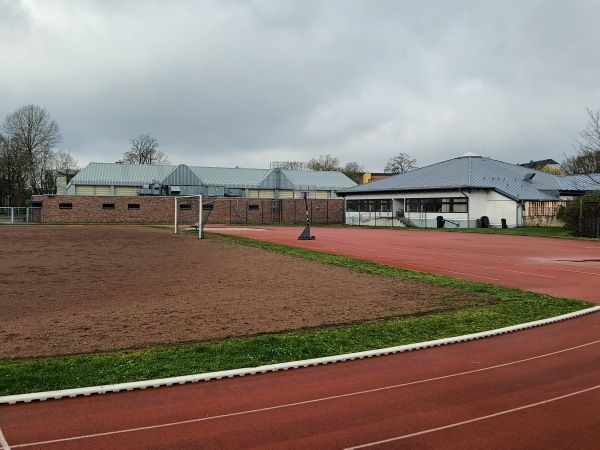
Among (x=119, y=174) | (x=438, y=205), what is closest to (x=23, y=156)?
(x=119, y=174)

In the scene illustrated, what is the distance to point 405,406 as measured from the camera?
627cm

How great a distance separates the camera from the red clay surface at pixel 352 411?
5355 mm

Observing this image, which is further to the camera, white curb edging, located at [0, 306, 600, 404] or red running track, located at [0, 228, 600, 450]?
white curb edging, located at [0, 306, 600, 404]

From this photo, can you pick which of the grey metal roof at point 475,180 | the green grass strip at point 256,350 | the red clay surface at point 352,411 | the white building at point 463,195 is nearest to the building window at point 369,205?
the white building at point 463,195

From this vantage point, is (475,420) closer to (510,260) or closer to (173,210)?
→ (510,260)

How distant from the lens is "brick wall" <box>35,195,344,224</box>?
185 ft

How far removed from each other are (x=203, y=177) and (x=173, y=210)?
12520 mm

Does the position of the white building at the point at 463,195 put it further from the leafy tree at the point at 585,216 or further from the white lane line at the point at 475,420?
the white lane line at the point at 475,420

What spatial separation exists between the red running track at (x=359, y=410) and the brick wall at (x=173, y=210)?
44.8 m

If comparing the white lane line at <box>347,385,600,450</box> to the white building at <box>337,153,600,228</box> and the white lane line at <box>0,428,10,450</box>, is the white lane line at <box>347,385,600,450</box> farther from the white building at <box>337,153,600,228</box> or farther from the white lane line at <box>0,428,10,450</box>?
the white building at <box>337,153,600,228</box>

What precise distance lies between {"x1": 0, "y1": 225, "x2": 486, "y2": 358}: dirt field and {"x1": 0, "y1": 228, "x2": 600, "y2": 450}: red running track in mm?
2448

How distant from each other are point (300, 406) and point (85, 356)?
3757mm

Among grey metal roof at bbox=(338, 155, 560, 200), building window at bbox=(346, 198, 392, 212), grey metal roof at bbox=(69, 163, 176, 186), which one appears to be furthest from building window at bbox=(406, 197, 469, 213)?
grey metal roof at bbox=(69, 163, 176, 186)

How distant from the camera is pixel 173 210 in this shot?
2375 inches
